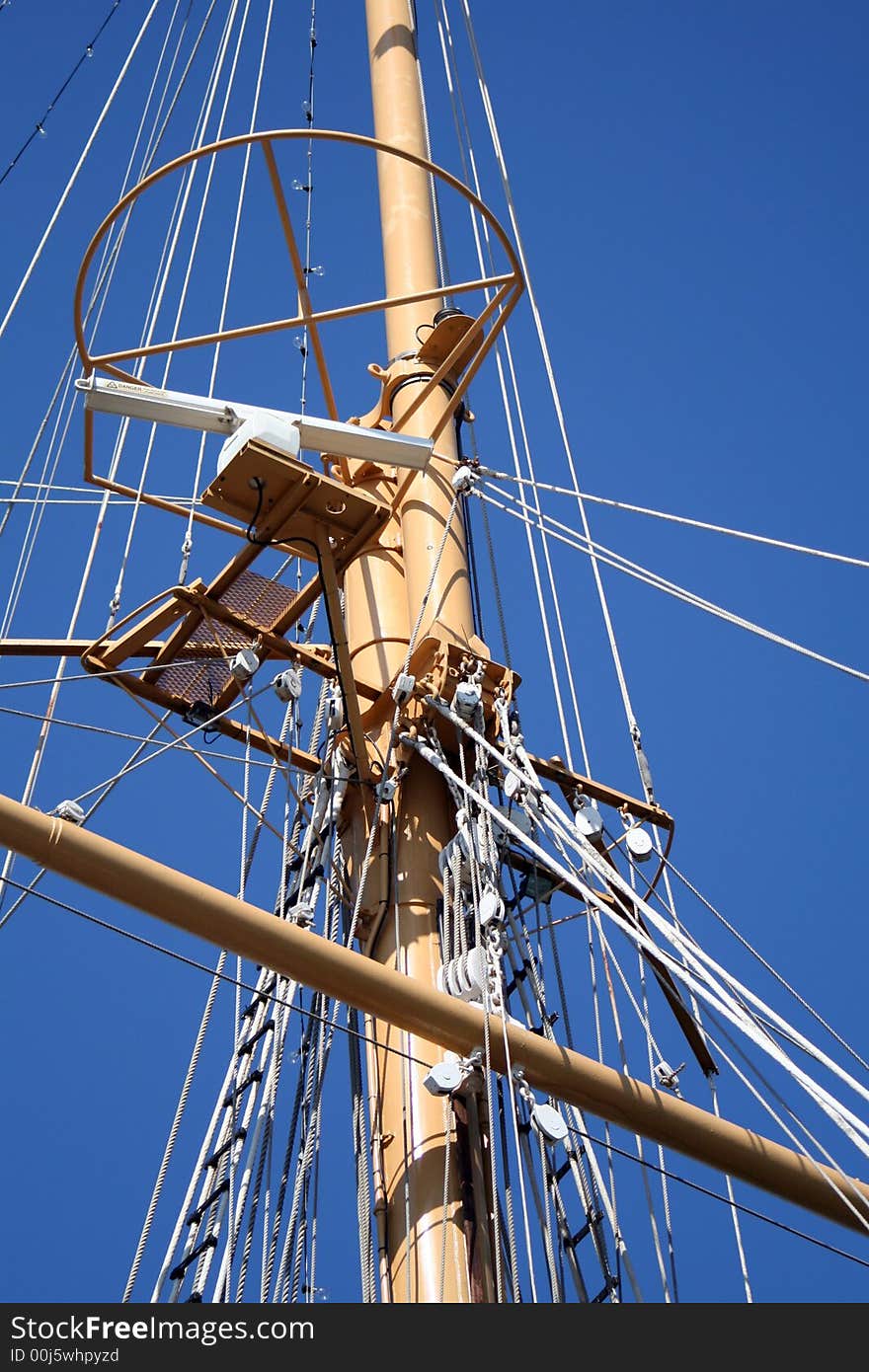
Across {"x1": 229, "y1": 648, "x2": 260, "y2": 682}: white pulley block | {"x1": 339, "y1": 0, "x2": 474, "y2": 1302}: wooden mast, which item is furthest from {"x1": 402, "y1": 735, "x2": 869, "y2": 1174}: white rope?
{"x1": 229, "y1": 648, "x2": 260, "y2": 682}: white pulley block

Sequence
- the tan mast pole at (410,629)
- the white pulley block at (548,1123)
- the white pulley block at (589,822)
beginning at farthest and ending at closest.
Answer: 1. the white pulley block at (589,822)
2. the tan mast pole at (410,629)
3. the white pulley block at (548,1123)

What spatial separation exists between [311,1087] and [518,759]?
1.99 metres

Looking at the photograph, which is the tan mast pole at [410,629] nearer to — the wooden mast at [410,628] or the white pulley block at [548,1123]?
the wooden mast at [410,628]

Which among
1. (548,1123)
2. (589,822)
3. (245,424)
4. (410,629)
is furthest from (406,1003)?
(410,629)

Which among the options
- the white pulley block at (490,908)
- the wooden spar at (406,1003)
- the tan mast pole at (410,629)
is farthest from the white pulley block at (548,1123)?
the white pulley block at (490,908)

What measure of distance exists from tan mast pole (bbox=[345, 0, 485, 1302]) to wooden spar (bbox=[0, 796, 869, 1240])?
0.68 feet

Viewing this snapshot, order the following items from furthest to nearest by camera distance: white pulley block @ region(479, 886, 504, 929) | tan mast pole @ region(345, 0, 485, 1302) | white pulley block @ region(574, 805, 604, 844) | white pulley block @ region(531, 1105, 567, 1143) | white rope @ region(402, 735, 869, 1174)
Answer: white pulley block @ region(574, 805, 604, 844) < white pulley block @ region(479, 886, 504, 929) < tan mast pole @ region(345, 0, 485, 1302) < white pulley block @ region(531, 1105, 567, 1143) < white rope @ region(402, 735, 869, 1174)

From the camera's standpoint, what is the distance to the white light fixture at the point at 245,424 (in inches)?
324

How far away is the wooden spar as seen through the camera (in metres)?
6.98

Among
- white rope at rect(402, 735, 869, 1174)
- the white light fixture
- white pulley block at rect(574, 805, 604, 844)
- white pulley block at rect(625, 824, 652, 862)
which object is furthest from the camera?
white pulley block at rect(625, 824, 652, 862)

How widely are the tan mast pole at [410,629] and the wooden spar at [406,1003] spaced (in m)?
0.21

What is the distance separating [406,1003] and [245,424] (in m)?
2.77

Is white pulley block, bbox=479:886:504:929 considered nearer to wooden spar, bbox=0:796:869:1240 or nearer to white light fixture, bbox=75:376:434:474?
wooden spar, bbox=0:796:869:1240
